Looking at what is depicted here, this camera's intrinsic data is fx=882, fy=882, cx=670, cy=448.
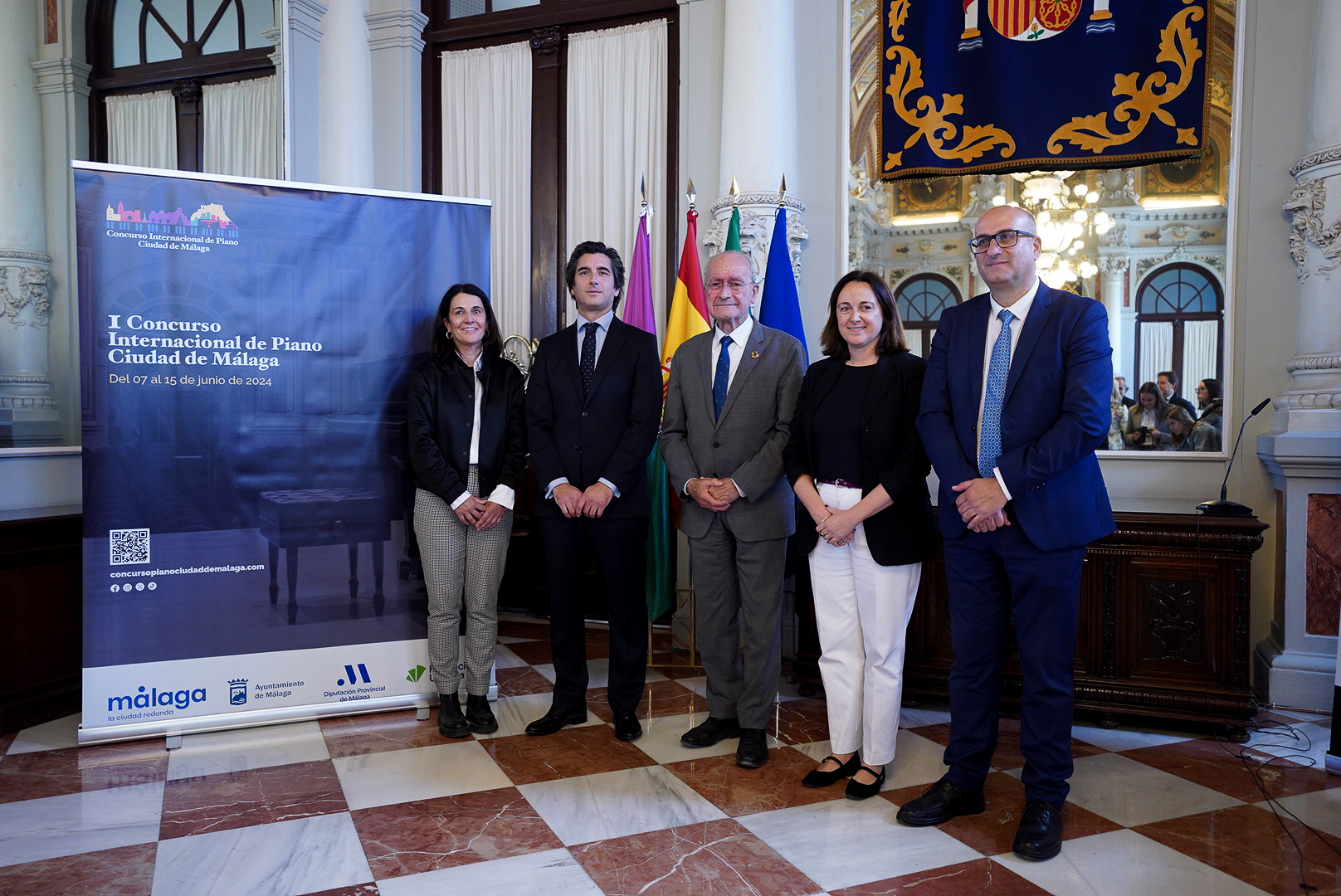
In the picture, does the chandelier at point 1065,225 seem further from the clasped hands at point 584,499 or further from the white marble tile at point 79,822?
the white marble tile at point 79,822

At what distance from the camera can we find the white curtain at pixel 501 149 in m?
5.41

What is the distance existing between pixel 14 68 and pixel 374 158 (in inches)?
Answer: 73.3

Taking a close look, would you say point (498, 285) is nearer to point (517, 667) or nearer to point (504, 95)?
point (504, 95)

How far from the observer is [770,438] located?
9.62 feet

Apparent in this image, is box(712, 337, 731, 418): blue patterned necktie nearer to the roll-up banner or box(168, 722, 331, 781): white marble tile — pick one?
the roll-up banner

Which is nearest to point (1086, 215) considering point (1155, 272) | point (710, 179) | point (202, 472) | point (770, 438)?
point (1155, 272)

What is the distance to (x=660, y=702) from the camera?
11.8 feet

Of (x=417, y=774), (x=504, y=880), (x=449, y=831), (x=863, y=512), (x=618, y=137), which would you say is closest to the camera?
(x=504, y=880)

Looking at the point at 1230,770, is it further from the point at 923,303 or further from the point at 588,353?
the point at 588,353

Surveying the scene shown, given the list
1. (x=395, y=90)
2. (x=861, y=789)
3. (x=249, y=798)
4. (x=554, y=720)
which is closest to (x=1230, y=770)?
(x=861, y=789)

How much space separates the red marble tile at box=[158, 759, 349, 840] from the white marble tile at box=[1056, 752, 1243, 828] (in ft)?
7.12

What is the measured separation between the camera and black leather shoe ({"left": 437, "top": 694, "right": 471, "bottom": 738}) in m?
3.16

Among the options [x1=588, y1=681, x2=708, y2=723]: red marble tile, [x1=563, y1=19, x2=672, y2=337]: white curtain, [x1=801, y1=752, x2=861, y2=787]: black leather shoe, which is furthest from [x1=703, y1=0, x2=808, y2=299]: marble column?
[x1=801, y1=752, x2=861, y2=787]: black leather shoe

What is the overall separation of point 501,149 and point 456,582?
3.25m
